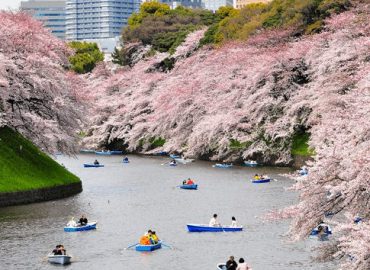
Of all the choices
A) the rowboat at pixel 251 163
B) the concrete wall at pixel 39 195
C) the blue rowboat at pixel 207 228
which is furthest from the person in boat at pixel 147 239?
the rowboat at pixel 251 163

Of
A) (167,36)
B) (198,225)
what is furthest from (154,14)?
(198,225)

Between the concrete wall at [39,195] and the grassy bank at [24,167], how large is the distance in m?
0.33

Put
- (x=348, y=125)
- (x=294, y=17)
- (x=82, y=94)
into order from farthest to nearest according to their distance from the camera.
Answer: (x=294, y=17) → (x=82, y=94) → (x=348, y=125)

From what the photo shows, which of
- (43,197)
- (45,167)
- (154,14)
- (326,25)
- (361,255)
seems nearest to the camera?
(361,255)

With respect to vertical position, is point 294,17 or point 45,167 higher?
point 294,17

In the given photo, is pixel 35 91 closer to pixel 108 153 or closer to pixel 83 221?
pixel 83 221

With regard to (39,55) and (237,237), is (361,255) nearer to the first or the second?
(237,237)

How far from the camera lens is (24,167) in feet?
220

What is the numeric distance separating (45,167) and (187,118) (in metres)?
37.6

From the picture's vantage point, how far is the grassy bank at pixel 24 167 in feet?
209

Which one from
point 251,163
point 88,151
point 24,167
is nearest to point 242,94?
point 251,163

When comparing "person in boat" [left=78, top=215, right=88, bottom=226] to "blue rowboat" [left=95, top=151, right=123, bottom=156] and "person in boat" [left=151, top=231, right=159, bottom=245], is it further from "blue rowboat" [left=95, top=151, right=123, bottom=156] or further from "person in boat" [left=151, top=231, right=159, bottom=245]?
"blue rowboat" [left=95, top=151, right=123, bottom=156]

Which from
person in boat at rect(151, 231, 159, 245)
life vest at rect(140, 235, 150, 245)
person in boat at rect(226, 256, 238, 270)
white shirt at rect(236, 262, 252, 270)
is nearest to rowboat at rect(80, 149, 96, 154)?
person in boat at rect(151, 231, 159, 245)

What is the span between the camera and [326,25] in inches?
3575
